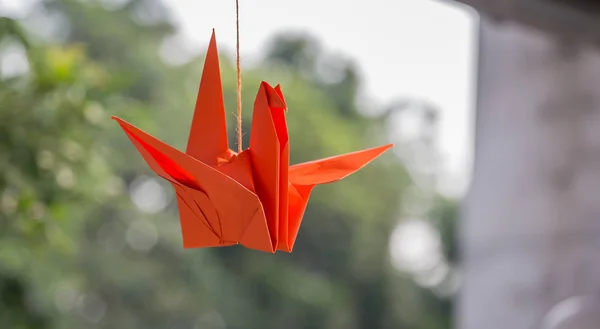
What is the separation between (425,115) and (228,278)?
1473 mm

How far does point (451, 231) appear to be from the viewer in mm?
4422

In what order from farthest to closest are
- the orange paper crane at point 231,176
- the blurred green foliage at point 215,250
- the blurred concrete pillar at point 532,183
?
the blurred green foliage at point 215,250
the blurred concrete pillar at point 532,183
the orange paper crane at point 231,176

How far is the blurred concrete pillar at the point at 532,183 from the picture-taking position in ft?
6.18

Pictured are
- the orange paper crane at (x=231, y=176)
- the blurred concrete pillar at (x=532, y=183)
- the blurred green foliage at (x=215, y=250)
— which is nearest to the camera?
the orange paper crane at (x=231, y=176)

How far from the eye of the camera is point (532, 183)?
1987mm

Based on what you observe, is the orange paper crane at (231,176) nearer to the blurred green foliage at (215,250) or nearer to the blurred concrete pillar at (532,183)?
the blurred concrete pillar at (532,183)

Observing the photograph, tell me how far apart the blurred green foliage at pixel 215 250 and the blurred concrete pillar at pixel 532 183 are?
51.9 inches

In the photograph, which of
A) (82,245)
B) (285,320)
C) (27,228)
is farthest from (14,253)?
(285,320)

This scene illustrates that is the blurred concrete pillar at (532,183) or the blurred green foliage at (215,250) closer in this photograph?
the blurred concrete pillar at (532,183)

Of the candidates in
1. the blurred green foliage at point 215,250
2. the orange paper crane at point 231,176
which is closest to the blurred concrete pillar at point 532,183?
the orange paper crane at point 231,176

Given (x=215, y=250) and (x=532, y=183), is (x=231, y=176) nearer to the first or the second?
(x=532, y=183)

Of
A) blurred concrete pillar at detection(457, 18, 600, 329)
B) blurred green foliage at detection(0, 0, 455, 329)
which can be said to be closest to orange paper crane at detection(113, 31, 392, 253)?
blurred concrete pillar at detection(457, 18, 600, 329)

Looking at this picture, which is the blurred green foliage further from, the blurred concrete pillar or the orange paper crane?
the orange paper crane

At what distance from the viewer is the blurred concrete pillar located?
188cm
